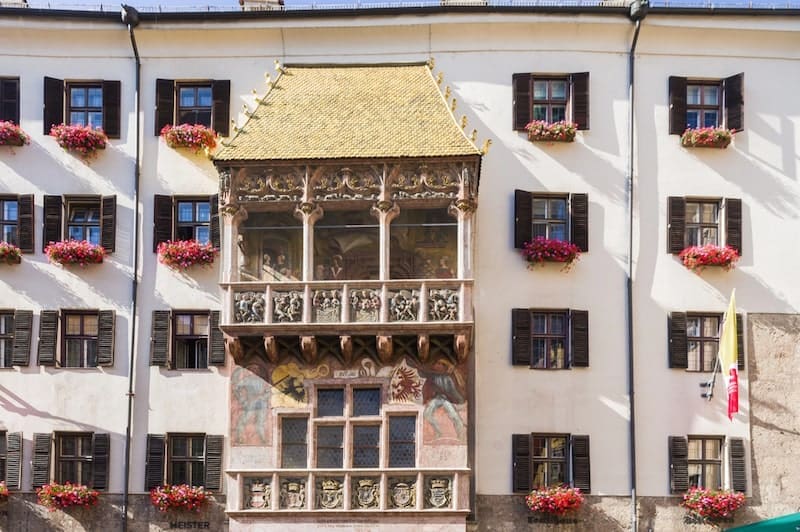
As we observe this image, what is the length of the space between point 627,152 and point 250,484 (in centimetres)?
1141

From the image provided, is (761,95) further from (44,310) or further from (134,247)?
(44,310)

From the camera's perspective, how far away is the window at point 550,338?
23.8 metres

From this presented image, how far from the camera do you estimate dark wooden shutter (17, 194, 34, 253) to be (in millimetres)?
24688

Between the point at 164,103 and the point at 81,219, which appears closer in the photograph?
the point at 81,219

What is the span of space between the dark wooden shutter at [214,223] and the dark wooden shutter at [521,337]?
276 inches

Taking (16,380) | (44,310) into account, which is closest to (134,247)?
(44,310)

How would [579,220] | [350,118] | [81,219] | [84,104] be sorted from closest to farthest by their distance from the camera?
[350,118], [579,220], [81,219], [84,104]

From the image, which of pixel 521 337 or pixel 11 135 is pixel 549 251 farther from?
pixel 11 135

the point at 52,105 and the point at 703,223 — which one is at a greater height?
the point at 52,105

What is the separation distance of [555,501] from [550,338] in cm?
364

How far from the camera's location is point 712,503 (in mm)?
23016

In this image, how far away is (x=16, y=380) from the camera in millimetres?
24266

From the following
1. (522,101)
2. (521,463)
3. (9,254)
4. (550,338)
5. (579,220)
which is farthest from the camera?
(522,101)

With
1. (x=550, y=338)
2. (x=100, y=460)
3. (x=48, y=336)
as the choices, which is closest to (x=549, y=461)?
(x=550, y=338)
